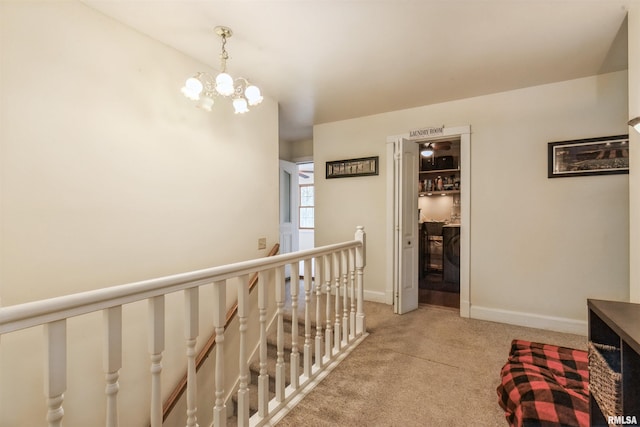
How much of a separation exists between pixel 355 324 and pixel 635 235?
6.58 feet

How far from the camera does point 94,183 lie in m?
1.80

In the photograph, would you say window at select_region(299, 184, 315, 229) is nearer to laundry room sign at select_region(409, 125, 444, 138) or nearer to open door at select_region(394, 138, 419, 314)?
open door at select_region(394, 138, 419, 314)

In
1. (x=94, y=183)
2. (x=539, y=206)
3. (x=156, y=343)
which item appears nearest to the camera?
(x=156, y=343)

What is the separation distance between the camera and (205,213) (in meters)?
2.49

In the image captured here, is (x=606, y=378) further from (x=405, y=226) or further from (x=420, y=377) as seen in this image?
(x=405, y=226)

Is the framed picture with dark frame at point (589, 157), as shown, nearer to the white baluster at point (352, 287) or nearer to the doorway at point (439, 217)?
the doorway at point (439, 217)

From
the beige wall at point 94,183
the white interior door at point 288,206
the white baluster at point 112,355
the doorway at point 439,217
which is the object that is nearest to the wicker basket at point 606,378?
the white baluster at point 112,355

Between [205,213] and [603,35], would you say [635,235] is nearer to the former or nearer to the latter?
[603,35]

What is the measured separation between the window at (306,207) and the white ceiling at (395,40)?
15.9ft

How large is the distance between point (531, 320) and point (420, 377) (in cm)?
167

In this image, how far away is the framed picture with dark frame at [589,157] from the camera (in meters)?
2.50

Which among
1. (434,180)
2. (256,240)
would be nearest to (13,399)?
(256,240)

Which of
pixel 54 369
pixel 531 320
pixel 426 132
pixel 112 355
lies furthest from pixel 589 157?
pixel 54 369

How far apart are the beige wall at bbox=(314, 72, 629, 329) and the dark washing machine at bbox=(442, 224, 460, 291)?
1555 millimetres
